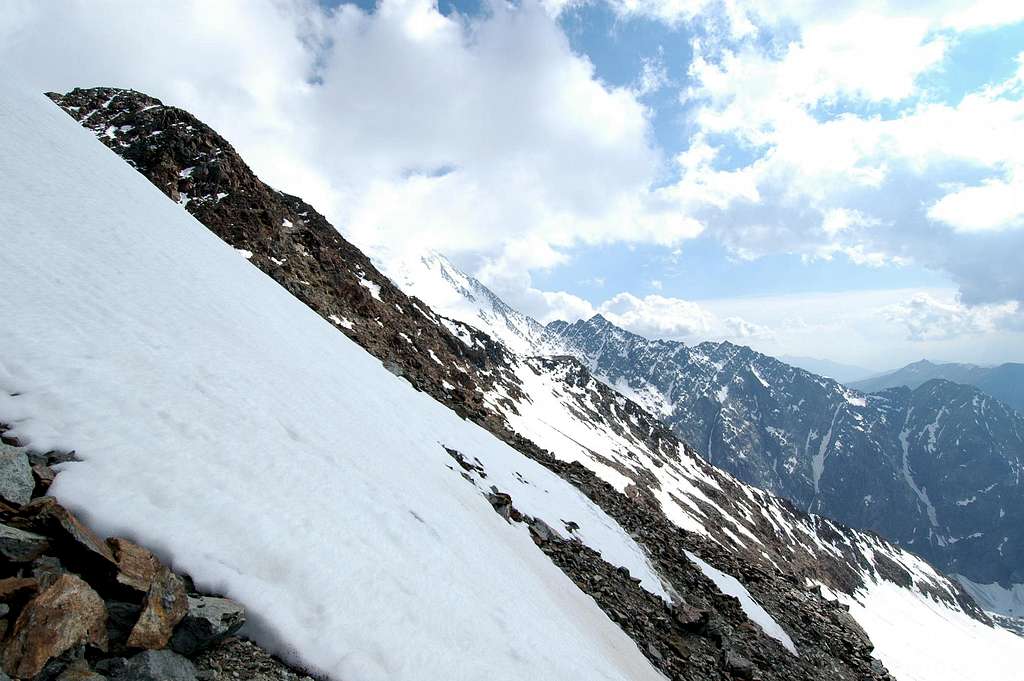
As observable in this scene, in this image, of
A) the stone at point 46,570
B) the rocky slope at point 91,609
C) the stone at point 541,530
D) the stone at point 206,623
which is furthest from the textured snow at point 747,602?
the stone at point 46,570

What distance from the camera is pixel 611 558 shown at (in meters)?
19.2

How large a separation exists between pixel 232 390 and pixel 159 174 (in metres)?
46.2

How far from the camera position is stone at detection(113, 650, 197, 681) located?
176 inches

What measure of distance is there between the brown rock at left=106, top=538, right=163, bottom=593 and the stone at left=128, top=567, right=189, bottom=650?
76 mm

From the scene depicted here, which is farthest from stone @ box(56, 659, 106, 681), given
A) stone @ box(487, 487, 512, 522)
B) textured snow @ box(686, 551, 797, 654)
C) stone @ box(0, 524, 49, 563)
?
textured snow @ box(686, 551, 797, 654)

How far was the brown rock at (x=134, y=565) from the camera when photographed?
496cm

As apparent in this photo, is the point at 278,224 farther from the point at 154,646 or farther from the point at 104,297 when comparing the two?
the point at 154,646

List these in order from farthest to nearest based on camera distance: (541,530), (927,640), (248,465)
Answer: (927,640)
(541,530)
(248,465)

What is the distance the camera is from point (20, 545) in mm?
4586

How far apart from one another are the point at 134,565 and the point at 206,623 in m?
0.97

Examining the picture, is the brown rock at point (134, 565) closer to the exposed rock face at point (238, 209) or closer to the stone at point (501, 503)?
the stone at point (501, 503)

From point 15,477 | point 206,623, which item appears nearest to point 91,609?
point 206,623

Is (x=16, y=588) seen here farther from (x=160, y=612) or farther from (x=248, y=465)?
(x=248, y=465)

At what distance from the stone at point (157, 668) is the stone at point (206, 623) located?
144 mm
